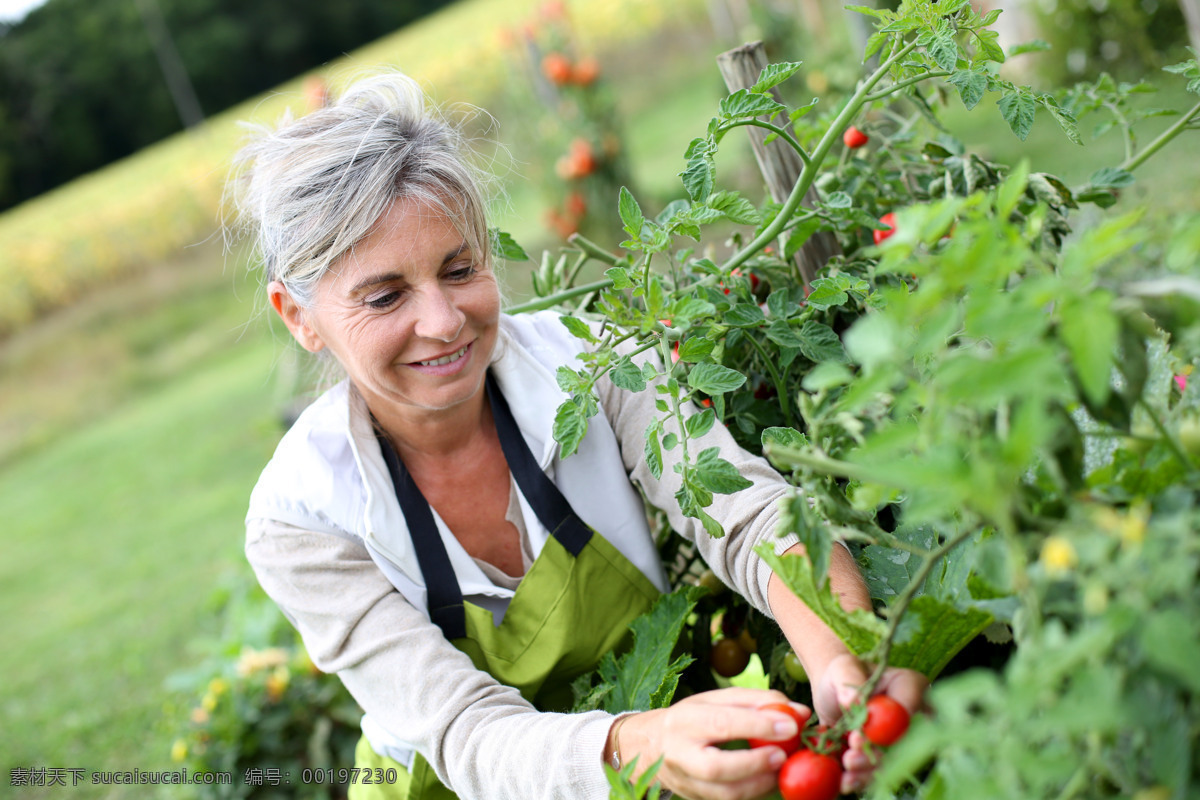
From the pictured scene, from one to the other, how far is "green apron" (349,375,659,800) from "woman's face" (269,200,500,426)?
0.62 feet

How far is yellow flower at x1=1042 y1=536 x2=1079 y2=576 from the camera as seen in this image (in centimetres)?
50

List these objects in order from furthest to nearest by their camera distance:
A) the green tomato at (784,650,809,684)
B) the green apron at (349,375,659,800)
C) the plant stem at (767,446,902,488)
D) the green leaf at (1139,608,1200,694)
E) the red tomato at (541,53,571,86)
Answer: the red tomato at (541,53,571,86) → the green apron at (349,375,659,800) → the green tomato at (784,650,809,684) → the plant stem at (767,446,902,488) → the green leaf at (1139,608,1200,694)

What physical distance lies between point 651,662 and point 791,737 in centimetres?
41

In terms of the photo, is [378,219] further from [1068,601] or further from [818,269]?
[1068,601]

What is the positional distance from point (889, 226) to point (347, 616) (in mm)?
959

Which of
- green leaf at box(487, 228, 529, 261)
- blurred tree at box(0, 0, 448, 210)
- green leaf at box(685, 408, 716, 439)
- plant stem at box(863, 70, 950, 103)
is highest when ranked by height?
blurred tree at box(0, 0, 448, 210)

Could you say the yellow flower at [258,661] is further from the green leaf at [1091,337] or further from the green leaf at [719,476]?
the green leaf at [1091,337]

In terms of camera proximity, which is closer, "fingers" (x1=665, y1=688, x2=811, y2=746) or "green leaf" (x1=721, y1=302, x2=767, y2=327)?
"fingers" (x1=665, y1=688, x2=811, y2=746)

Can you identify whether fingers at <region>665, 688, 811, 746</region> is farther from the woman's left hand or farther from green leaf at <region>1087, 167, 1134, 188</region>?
green leaf at <region>1087, 167, 1134, 188</region>

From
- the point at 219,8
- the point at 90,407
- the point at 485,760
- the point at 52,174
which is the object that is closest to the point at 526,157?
the point at 90,407

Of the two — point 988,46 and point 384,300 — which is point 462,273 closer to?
point 384,300

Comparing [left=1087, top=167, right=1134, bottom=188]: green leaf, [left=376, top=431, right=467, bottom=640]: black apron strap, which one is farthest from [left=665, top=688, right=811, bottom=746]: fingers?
[left=1087, top=167, right=1134, bottom=188]: green leaf

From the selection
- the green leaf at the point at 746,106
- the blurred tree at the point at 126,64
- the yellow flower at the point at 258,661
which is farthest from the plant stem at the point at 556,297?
the blurred tree at the point at 126,64

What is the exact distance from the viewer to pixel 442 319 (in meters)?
1.29
